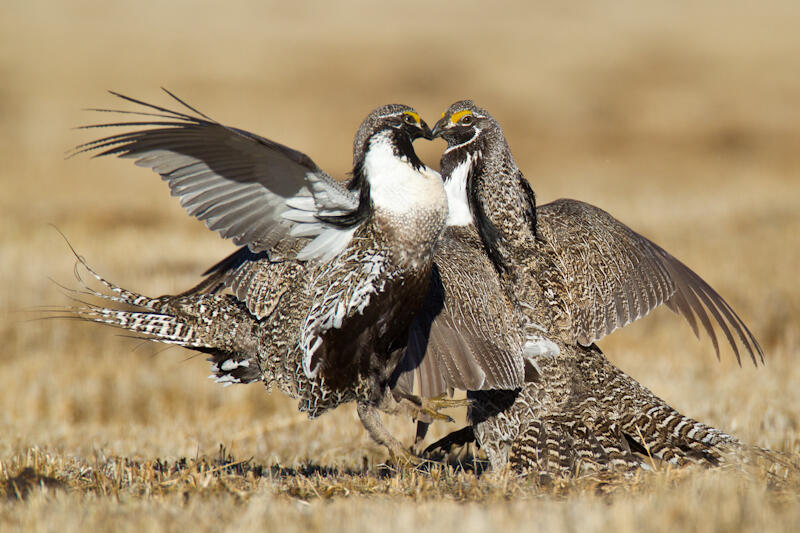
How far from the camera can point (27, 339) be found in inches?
352

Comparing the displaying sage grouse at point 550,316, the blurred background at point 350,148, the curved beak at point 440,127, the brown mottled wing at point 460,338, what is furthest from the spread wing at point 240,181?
the blurred background at point 350,148

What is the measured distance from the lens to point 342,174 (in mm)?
23297

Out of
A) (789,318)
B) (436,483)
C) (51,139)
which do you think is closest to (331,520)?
(436,483)

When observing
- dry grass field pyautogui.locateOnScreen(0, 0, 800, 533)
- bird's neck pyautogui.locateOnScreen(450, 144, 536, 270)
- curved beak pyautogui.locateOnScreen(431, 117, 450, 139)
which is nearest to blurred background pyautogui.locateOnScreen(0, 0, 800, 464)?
dry grass field pyautogui.locateOnScreen(0, 0, 800, 533)

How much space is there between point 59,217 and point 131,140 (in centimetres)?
1194

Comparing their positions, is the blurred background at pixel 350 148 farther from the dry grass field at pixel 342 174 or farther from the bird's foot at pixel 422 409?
the bird's foot at pixel 422 409

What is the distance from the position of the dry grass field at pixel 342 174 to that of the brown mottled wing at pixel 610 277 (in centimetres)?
99

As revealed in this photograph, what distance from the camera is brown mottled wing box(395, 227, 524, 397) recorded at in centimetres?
446

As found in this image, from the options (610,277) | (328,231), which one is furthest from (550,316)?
(328,231)

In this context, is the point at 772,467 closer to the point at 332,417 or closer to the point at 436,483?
the point at 436,483

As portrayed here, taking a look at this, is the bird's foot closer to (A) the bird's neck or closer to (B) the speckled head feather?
(A) the bird's neck

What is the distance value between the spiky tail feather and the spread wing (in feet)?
2.54

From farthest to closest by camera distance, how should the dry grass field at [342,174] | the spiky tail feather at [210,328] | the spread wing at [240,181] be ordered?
the spiky tail feather at [210,328]
the spread wing at [240,181]
the dry grass field at [342,174]

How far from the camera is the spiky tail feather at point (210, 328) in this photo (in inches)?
192
